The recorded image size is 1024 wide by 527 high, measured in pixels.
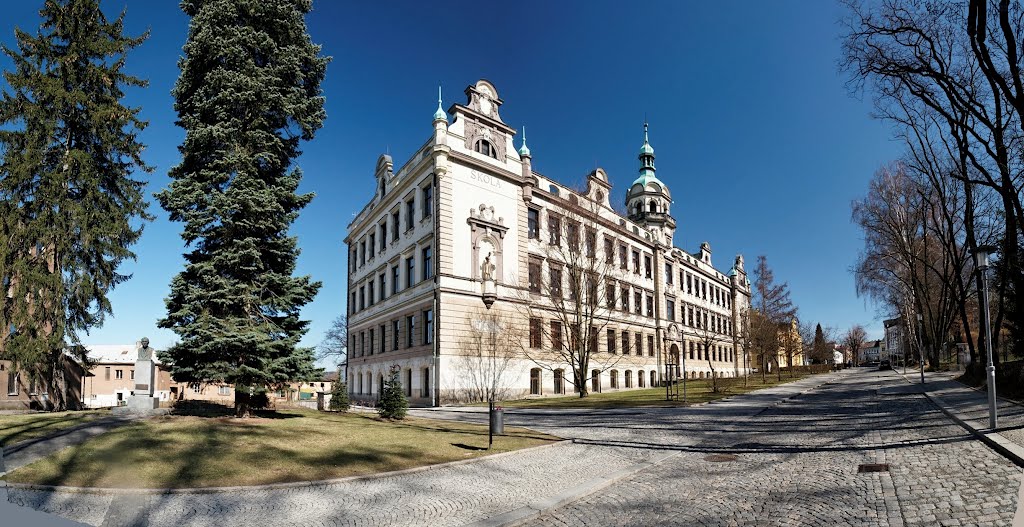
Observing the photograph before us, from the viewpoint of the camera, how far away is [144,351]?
17.0 meters

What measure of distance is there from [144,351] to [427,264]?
55.3 feet

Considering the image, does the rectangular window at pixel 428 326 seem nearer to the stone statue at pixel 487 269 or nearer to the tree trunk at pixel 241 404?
the stone statue at pixel 487 269

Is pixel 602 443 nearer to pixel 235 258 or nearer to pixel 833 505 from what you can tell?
pixel 833 505

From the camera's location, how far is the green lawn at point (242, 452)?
845cm

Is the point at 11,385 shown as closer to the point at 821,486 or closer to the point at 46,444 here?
the point at 46,444

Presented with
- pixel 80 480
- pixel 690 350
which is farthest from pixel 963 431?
pixel 690 350

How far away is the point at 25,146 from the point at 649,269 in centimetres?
4337

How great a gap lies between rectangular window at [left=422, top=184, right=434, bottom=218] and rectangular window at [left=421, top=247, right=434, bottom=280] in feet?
7.08

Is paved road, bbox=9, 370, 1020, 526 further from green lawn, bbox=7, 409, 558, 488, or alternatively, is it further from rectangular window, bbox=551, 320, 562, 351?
rectangular window, bbox=551, 320, 562, 351

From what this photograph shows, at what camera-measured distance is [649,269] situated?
49.9 meters

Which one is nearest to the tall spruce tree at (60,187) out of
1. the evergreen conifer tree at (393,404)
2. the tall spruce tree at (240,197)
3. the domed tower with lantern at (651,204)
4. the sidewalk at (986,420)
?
the tall spruce tree at (240,197)

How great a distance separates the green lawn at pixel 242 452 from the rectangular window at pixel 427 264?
1673cm

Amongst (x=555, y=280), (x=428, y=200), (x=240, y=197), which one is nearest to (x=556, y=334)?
(x=555, y=280)

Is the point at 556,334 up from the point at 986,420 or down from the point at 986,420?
up
